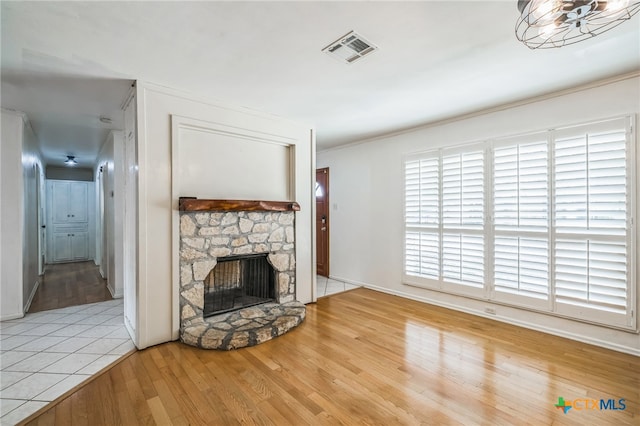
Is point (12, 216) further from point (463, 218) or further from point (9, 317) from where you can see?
point (463, 218)

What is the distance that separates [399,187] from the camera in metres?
4.54

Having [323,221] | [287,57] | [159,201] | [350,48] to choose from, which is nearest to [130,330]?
[159,201]

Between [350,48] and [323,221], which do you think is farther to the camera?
[323,221]

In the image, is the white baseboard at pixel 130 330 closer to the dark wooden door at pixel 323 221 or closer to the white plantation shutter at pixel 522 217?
the dark wooden door at pixel 323 221

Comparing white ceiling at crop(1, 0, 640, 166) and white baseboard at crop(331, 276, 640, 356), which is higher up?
white ceiling at crop(1, 0, 640, 166)

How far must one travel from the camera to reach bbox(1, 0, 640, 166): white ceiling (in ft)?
6.00

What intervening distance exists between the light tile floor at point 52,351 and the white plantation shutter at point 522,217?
4.11 meters

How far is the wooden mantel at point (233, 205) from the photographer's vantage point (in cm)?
291

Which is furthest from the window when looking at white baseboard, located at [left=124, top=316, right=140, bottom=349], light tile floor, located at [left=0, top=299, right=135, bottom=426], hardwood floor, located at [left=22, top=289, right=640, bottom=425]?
light tile floor, located at [left=0, top=299, right=135, bottom=426]

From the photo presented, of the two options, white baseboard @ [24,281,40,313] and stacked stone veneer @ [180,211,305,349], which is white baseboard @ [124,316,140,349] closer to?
stacked stone veneer @ [180,211,305,349]

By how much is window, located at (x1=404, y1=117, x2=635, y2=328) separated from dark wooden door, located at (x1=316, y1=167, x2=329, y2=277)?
2.02 m

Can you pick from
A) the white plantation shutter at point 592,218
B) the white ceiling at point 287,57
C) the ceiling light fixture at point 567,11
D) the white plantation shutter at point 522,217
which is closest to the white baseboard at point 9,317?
the white ceiling at point 287,57

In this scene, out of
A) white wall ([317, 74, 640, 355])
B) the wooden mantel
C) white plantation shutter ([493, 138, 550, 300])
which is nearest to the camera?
white wall ([317, 74, 640, 355])

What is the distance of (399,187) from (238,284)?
2.77 meters
